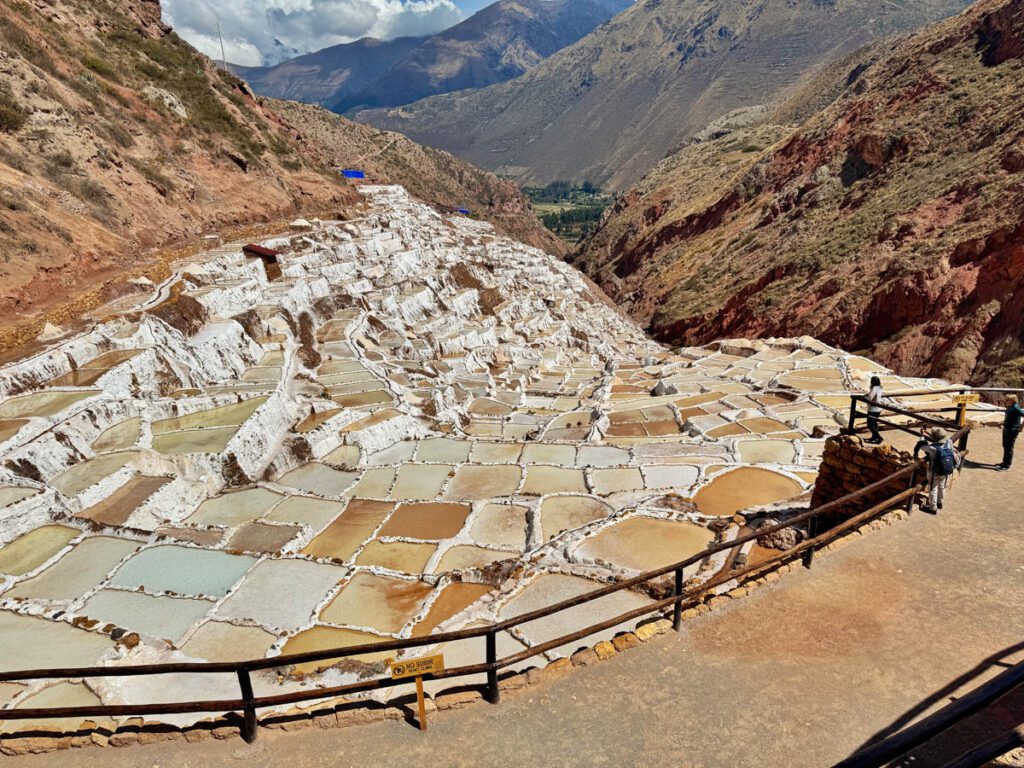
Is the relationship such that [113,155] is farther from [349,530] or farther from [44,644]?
[44,644]

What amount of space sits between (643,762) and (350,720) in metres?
2.18

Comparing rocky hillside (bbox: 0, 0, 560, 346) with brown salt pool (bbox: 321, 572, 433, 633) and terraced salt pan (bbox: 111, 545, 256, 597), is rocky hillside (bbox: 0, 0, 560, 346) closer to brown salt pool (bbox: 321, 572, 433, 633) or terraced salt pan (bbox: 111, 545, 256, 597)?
terraced salt pan (bbox: 111, 545, 256, 597)

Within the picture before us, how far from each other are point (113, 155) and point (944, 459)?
29.2 meters

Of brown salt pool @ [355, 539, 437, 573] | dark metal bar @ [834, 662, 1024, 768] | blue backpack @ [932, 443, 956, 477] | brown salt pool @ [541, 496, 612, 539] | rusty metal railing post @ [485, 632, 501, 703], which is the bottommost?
brown salt pool @ [355, 539, 437, 573]

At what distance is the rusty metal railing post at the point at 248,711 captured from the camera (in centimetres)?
422

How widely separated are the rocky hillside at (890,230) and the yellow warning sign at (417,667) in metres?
24.7

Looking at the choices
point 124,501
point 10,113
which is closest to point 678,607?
point 124,501

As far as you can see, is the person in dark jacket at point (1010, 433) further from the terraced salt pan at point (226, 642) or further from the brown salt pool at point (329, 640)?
the terraced salt pan at point (226, 642)

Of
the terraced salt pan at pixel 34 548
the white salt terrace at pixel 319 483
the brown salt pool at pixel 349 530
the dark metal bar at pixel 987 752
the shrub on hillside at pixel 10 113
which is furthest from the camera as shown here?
the shrub on hillside at pixel 10 113

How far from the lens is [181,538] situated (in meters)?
9.78

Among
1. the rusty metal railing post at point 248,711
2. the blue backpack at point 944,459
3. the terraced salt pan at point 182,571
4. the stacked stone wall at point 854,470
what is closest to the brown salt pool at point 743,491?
the stacked stone wall at point 854,470

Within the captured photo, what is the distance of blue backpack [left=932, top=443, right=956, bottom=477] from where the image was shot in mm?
7070

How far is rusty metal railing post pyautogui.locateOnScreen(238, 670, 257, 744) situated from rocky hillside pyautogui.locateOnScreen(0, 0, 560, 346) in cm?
1308

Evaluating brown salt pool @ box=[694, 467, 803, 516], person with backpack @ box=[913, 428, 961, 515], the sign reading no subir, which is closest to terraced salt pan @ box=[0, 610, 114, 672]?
the sign reading no subir
